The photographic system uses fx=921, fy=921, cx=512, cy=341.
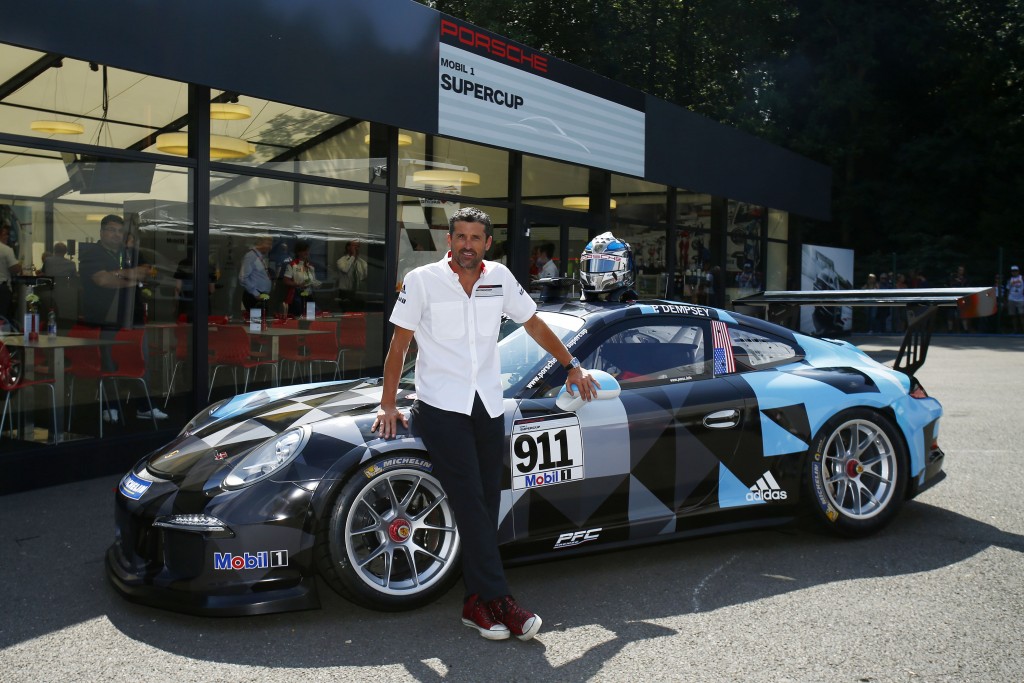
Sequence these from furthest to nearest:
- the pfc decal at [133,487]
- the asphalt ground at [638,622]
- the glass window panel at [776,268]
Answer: the glass window panel at [776,268]
the pfc decal at [133,487]
the asphalt ground at [638,622]

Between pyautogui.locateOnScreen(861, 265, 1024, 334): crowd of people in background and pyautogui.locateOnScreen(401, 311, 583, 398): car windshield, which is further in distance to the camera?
pyautogui.locateOnScreen(861, 265, 1024, 334): crowd of people in background

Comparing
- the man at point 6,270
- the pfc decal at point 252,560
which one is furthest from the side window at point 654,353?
the man at point 6,270

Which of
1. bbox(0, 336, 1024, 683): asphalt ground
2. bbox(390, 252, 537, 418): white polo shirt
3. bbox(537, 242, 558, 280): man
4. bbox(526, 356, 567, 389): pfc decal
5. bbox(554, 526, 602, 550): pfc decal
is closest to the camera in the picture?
bbox(0, 336, 1024, 683): asphalt ground

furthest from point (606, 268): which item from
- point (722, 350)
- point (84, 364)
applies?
point (84, 364)

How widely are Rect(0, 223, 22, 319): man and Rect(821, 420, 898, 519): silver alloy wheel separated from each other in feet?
20.0

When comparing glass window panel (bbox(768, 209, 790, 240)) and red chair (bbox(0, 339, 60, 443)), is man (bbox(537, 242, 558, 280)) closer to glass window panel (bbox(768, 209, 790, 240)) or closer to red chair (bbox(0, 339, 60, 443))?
red chair (bbox(0, 339, 60, 443))

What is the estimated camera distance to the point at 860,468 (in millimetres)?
5160

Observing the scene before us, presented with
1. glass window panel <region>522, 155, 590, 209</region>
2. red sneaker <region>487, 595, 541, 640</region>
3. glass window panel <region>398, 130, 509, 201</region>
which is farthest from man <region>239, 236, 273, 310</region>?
red sneaker <region>487, 595, 541, 640</region>

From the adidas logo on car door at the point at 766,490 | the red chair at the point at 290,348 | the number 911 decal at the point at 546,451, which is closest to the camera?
the number 911 decal at the point at 546,451

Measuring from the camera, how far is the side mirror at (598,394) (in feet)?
13.9

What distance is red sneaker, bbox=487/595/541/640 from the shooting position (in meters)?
3.68

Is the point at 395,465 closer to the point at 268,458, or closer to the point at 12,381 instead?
the point at 268,458

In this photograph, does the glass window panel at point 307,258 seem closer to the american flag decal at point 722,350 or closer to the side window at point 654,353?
the side window at point 654,353

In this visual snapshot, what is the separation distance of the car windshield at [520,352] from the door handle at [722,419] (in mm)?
826
